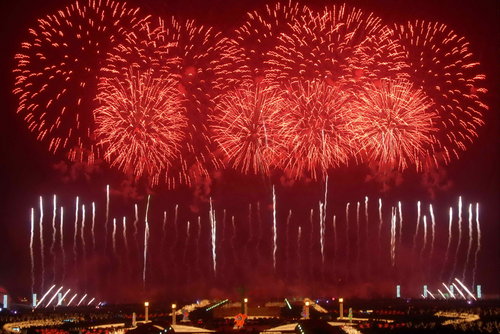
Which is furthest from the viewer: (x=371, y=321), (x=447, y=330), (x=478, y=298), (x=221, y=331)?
(x=478, y=298)

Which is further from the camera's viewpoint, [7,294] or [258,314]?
[7,294]

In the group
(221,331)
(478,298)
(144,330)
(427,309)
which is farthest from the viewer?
(478,298)

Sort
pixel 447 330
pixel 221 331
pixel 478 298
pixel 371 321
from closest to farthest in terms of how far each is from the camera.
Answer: pixel 447 330 < pixel 221 331 < pixel 371 321 < pixel 478 298

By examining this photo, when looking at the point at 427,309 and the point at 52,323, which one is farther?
the point at 427,309

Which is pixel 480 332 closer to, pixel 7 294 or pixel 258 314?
pixel 258 314

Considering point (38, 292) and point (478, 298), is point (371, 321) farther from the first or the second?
point (38, 292)

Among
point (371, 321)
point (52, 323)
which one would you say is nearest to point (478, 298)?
point (371, 321)

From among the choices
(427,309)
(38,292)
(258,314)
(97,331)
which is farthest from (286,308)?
(38,292)

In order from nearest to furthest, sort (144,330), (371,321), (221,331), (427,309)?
(144,330) < (221,331) < (371,321) < (427,309)
